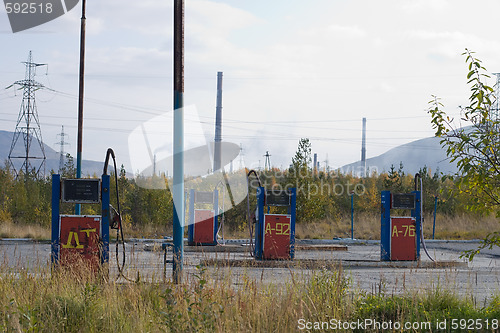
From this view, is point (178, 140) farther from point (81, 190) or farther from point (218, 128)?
point (218, 128)

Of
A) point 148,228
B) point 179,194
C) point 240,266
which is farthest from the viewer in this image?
point 148,228

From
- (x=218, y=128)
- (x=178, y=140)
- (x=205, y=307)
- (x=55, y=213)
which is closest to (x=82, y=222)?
(x=55, y=213)

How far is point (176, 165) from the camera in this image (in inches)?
392

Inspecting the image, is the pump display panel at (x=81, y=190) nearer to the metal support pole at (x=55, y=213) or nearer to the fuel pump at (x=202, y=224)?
the metal support pole at (x=55, y=213)

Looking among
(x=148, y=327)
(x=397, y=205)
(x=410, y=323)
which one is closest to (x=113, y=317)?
(x=148, y=327)

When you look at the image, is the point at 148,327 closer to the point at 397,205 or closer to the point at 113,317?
the point at 113,317

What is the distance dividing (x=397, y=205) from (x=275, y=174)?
2251 centimetres

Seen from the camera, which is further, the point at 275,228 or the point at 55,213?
the point at 275,228

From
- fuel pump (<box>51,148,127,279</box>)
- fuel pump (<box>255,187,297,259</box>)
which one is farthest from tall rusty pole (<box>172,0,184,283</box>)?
fuel pump (<box>255,187,297,259</box>)

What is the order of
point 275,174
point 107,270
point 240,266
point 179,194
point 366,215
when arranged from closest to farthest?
1. point 107,270
2. point 179,194
3. point 240,266
4. point 366,215
5. point 275,174

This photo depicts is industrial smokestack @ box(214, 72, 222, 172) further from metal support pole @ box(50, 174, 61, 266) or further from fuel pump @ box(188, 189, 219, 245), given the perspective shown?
metal support pole @ box(50, 174, 61, 266)

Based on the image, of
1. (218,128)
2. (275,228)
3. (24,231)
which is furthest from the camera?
(218,128)

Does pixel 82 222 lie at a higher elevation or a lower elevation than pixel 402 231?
higher

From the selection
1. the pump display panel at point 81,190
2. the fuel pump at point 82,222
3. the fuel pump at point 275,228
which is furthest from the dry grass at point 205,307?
the fuel pump at point 275,228
